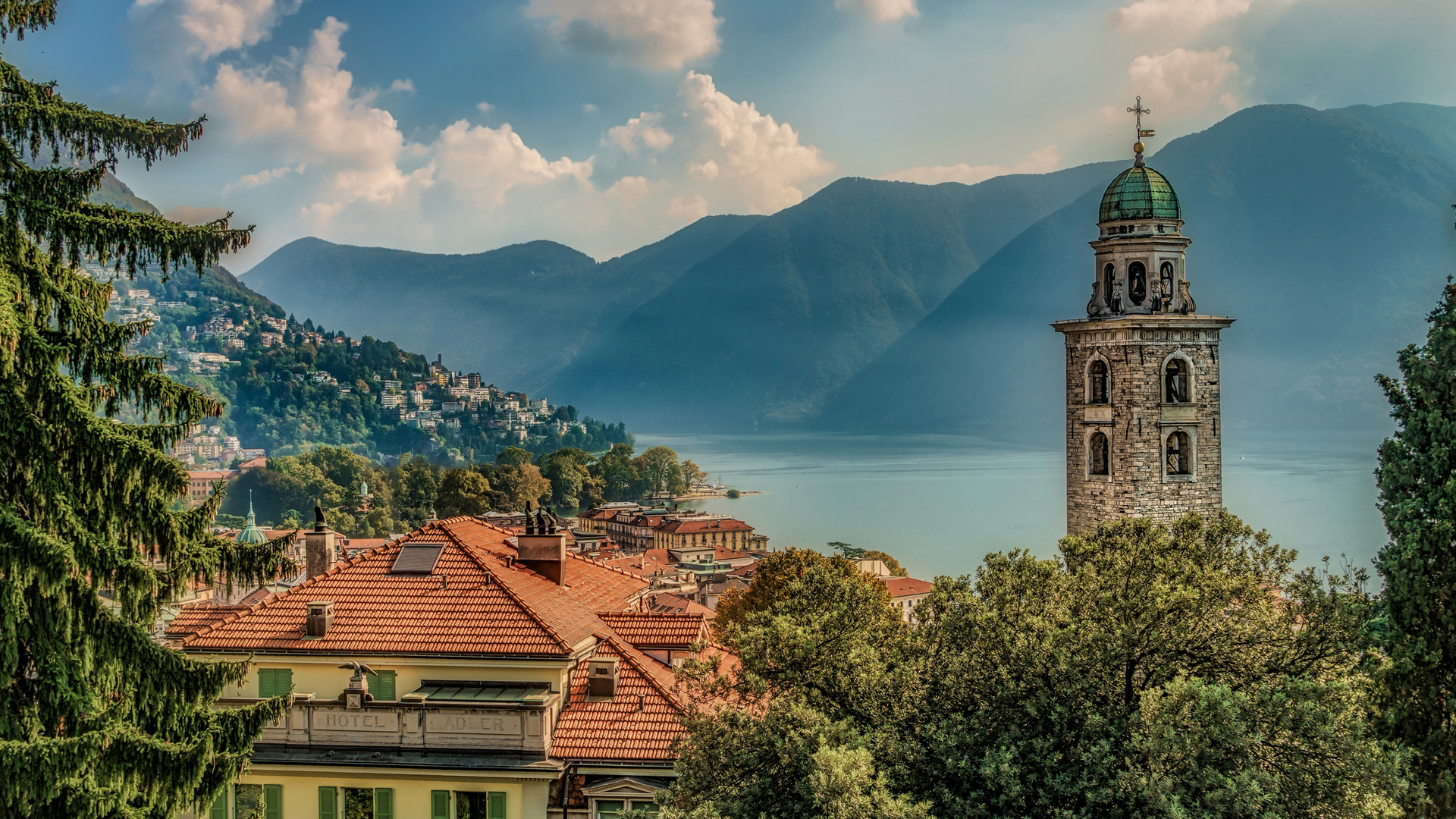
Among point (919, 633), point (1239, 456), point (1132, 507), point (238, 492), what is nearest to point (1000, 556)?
point (919, 633)

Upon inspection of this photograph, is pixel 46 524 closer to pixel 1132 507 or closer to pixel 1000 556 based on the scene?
pixel 1000 556

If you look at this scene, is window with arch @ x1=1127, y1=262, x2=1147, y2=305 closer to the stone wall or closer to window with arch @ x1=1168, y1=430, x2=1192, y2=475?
the stone wall

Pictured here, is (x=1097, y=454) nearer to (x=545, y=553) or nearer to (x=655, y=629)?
(x=655, y=629)

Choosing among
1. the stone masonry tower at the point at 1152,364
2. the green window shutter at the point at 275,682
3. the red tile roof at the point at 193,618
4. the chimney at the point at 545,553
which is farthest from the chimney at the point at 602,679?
the stone masonry tower at the point at 1152,364

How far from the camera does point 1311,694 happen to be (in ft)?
34.4

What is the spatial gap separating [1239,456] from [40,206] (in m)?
211

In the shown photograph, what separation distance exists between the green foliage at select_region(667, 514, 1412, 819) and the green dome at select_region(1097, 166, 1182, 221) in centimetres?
1175

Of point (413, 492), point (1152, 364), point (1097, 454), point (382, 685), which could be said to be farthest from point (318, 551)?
point (413, 492)

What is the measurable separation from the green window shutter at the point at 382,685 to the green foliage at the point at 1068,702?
15.6 ft

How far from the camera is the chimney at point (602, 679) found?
50.0 ft

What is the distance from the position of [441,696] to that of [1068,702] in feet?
26.1

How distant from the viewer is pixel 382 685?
15227 millimetres

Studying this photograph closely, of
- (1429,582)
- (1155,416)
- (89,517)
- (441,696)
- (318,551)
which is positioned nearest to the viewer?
(89,517)

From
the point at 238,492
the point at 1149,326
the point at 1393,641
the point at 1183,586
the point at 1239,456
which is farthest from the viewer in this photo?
the point at 1239,456
